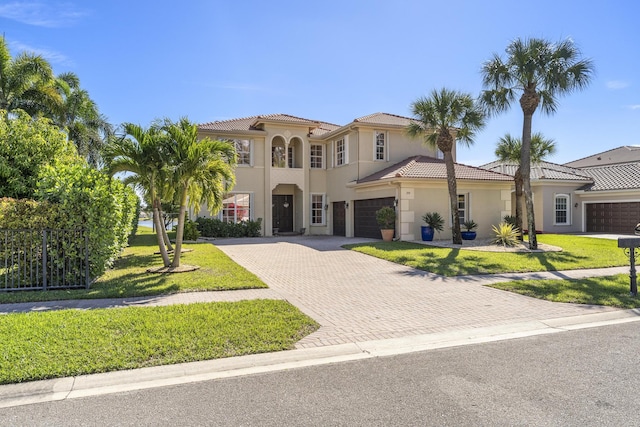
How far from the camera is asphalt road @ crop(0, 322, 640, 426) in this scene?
12.1 ft

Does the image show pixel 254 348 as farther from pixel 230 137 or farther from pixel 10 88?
pixel 10 88

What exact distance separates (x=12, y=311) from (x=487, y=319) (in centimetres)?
825

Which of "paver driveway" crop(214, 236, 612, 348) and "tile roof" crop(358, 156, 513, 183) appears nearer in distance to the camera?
"paver driveway" crop(214, 236, 612, 348)

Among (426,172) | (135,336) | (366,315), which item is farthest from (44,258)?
(426,172)

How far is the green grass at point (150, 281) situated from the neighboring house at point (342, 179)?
10592mm

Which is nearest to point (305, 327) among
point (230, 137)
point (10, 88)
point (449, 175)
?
point (449, 175)

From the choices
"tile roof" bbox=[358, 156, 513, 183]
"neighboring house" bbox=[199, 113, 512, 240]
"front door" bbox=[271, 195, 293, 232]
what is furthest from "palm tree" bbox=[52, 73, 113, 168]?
"tile roof" bbox=[358, 156, 513, 183]

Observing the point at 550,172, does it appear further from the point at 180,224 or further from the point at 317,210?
the point at 180,224

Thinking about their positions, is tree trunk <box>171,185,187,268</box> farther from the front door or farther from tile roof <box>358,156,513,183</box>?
the front door

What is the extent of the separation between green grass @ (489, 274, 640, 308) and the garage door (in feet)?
36.8

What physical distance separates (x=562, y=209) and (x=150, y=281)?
1057 inches

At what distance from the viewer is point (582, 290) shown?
9.17 m

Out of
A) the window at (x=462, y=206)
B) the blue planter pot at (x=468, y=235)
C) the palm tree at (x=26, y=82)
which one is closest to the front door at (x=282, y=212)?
the window at (x=462, y=206)

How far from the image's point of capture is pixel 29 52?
23.2 metres
